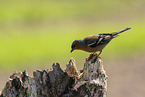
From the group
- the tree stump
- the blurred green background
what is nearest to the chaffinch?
the tree stump

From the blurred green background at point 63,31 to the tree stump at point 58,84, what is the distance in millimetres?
9192

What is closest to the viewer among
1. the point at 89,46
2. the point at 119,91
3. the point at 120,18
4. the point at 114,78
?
the point at 89,46

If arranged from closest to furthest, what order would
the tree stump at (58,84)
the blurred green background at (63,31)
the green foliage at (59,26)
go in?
the tree stump at (58,84) < the blurred green background at (63,31) < the green foliage at (59,26)

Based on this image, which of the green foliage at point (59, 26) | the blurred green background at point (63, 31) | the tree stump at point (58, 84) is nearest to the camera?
the tree stump at point (58, 84)

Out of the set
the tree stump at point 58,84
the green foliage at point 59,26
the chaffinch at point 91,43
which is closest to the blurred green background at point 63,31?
the green foliage at point 59,26

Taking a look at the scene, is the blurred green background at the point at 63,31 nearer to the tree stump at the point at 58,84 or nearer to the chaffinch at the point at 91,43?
the chaffinch at the point at 91,43

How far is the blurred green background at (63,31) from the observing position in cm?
2212

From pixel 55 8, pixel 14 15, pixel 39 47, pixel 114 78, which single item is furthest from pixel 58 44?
pixel 55 8

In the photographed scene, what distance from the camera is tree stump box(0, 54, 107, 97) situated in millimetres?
8867

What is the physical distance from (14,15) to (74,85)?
81.2 ft

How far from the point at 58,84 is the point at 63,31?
20.2 m

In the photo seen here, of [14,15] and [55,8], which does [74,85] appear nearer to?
[14,15]

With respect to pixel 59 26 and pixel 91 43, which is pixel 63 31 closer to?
pixel 59 26

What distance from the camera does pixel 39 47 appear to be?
2442cm
